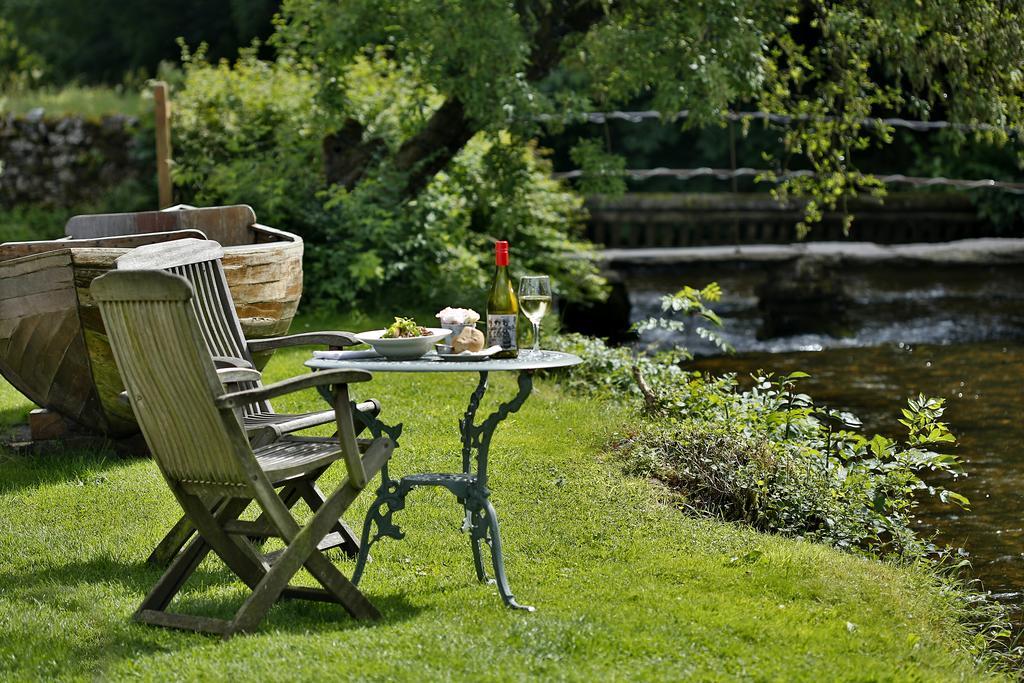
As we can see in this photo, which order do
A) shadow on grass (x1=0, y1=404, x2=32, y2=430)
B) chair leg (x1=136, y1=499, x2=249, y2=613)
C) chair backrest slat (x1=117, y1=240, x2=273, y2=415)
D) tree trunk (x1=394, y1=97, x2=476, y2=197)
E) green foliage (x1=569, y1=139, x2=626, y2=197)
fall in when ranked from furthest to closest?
1. tree trunk (x1=394, y1=97, x2=476, y2=197)
2. green foliage (x1=569, y1=139, x2=626, y2=197)
3. shadow on grass (x1=0, y1=404, x2=32, y2=430)
4. chair backrest slat (x1=117, y1=240, x2=273, y2=415)
5. chair leg (x1=136, y1=499, x2=249, y2=613)

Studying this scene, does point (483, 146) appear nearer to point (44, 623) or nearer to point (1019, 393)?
point (1019, 393)

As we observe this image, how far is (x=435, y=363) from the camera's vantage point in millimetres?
4246

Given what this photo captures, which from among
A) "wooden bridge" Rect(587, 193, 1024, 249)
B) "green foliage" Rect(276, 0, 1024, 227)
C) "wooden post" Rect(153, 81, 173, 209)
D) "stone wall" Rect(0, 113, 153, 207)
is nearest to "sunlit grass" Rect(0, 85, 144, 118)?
"stone wall" Rect(0, 113, 153, 207)

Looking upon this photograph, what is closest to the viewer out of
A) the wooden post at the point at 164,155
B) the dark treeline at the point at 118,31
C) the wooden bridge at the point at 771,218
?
the wooden post at the point at 164,155

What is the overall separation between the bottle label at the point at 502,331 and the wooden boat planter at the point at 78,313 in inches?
97.6

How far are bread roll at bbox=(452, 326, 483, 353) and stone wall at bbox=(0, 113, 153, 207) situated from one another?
12250mm

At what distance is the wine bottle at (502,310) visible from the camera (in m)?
4.54

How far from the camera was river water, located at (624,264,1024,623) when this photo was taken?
267 inches

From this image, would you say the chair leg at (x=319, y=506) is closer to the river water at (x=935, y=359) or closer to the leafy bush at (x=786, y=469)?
the leafy bush at (x=786, y=469)

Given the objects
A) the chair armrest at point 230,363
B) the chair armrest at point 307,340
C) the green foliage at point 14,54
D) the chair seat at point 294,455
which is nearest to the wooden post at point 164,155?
the chair armrest at point 307,340

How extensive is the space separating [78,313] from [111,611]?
2.36m

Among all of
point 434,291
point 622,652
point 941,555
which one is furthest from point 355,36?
point 622,652

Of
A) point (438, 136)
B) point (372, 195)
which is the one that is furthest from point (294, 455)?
point (438, 136)

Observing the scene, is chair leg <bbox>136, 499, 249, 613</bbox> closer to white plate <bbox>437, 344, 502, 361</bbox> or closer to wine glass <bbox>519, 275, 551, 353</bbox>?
white plate <bbox>437, 344, 502, 361</bbox>
